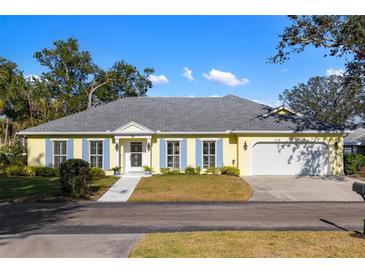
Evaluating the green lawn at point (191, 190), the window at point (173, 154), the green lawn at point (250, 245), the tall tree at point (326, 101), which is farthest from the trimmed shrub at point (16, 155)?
the tall tree at point (326, 101)

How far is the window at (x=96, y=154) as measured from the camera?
2173cm

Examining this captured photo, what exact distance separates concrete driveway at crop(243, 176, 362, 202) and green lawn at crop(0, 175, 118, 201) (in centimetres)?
729

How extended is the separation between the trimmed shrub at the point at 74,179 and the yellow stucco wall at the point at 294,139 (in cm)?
1052

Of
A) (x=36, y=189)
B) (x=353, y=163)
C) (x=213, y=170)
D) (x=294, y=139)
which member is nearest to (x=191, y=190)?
(x=213, y=170)

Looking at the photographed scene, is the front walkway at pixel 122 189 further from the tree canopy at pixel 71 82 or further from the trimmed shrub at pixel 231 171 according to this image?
Answer: the tree canopy at pixel 71 82

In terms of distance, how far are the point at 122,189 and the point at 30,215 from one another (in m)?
5.71

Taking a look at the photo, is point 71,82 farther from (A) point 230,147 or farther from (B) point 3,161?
(A) point 230,147

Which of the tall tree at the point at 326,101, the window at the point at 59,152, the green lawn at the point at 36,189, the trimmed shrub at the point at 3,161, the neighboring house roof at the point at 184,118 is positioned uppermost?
the tall tree at the point at 326,101

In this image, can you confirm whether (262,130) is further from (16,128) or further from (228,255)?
(16,128)

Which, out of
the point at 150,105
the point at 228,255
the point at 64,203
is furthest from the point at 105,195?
the point at 150,105

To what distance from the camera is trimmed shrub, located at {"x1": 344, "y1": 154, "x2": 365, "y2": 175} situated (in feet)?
71.6

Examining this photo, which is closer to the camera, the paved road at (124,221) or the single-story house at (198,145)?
the paved road at (124,221)

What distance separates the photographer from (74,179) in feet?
44.7

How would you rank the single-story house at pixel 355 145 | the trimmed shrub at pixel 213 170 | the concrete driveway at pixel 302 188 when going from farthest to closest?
the single-story house at pixel 355 145, the trimmed shrub at pixel 213 170, the concrete driveway at pixel 302 188
